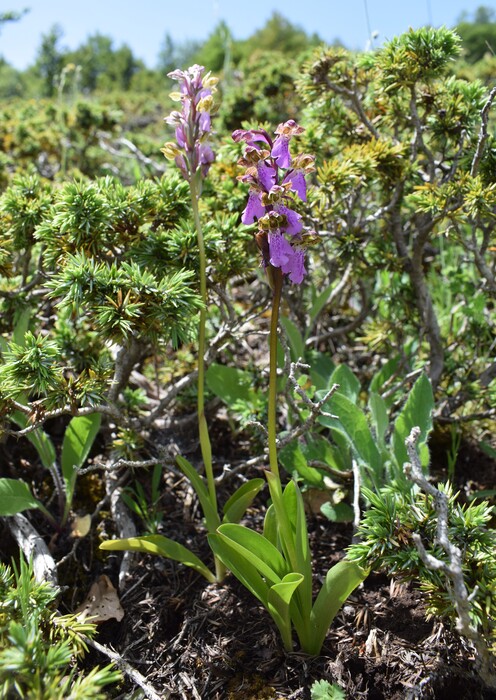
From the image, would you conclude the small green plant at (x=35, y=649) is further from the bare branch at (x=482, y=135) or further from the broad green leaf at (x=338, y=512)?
the bare branch at (x=482, y=135)

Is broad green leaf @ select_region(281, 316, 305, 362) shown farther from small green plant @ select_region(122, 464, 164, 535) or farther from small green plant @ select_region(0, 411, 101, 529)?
small green plant @ select_region(0, 411, 101, 529)

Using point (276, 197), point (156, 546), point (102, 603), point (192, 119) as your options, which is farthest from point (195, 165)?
point (102, 603)

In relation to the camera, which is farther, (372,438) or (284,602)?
(372,438)

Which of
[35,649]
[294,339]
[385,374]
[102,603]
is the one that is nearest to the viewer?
[35,649]

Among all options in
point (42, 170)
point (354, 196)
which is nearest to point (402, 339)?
point (354, 196)

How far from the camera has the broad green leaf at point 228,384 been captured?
2.27 m

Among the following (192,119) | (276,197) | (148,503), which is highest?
(192,119)

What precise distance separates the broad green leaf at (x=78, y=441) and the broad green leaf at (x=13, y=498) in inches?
6.7

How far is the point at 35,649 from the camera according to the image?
114 cm

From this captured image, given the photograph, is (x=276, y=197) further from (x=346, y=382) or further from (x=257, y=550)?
(x=346, y=382)

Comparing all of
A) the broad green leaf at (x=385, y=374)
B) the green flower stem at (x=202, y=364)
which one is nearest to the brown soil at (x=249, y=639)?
the green flower stem at (x=202, y=364)

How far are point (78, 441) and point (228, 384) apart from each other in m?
0.66

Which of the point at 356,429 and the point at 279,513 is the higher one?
the point at 356,429

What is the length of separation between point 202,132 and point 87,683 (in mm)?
1458
